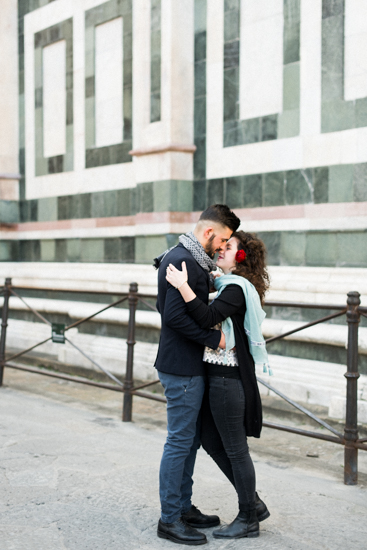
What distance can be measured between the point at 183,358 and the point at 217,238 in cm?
65

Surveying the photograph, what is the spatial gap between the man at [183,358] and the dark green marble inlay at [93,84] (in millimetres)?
5634

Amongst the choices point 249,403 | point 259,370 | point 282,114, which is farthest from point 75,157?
point 249,403

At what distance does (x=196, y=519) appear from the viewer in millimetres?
3570

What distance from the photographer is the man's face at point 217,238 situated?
3469 millimetres

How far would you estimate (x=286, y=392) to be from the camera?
252 inches

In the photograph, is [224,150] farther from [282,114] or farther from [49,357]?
[49,357]

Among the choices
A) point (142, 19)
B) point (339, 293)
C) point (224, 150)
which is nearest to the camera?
point (339, 293)

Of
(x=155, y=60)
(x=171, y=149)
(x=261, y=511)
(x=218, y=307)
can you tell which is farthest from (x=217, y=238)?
(x=155, y=60)

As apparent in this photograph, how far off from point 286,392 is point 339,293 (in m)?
1.07

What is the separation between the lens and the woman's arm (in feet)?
10.8

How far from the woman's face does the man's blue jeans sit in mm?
601

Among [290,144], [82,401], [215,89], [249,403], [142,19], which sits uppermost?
[142,19]

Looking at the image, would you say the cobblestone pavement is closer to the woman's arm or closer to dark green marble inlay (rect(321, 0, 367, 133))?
the woman's arm

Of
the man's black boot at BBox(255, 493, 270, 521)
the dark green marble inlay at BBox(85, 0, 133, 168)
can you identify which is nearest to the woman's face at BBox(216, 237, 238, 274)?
the man's black boot at BBox(255, 493, 270, 521)
